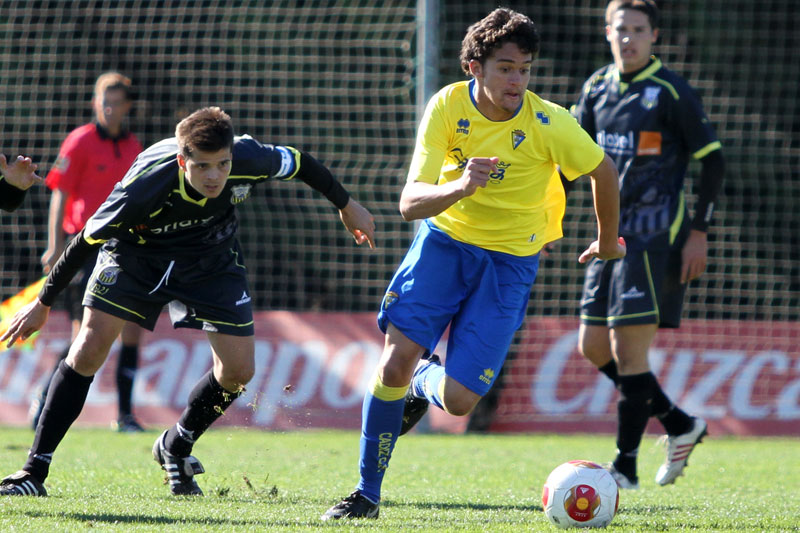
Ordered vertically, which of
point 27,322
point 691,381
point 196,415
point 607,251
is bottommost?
point 691,381

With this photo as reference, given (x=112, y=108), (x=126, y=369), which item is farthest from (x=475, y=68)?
(x=126, y=369)

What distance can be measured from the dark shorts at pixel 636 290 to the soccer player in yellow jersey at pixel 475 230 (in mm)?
1040

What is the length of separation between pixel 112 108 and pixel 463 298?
4.15 meters

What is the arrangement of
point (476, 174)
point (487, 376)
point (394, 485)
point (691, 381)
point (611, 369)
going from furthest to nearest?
point (691, 381) < point (611, 369) < point (394, 485) < point (487, 376) < point (476, 174)

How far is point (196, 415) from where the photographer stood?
4926 millimetres

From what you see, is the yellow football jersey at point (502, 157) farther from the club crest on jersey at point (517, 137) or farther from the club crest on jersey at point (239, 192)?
the club crest on jersey at point (239, 192)

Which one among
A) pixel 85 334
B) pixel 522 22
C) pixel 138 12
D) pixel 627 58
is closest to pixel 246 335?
pixel 85 334

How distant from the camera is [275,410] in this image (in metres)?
9.13

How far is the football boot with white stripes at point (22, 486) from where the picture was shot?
4.42m

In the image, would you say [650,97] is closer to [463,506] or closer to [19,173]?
[463,506]

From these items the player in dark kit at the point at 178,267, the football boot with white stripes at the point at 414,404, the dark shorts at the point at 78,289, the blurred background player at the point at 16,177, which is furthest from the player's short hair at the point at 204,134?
the dark shorts at the point at 78,289

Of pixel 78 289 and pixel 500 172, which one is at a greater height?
pixel 500 172

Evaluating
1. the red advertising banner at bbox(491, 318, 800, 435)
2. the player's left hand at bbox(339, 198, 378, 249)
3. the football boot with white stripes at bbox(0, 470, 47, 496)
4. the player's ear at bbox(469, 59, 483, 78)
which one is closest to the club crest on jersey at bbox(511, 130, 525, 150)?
the player's ear at bbox(469, 59, 483, 78)

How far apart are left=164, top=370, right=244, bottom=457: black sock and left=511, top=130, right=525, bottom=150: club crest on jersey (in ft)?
5.54
